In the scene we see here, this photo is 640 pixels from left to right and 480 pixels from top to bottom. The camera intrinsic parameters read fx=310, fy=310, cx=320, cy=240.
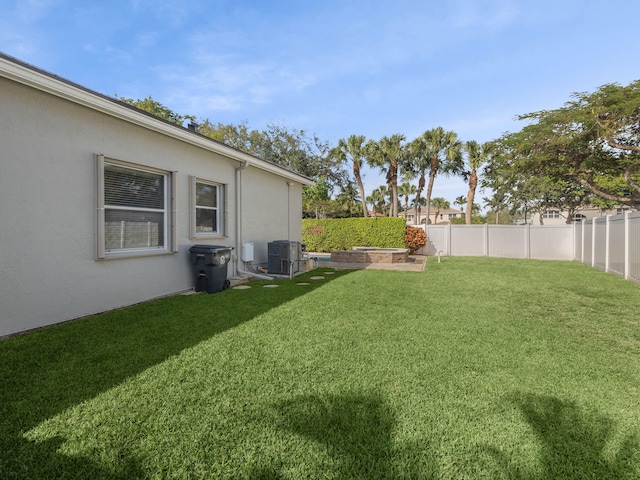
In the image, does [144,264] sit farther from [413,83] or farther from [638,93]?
[638,93]

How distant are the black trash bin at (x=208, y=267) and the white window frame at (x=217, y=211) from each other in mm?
508

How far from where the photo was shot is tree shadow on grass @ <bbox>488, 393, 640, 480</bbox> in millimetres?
1825

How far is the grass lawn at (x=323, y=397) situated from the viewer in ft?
6.22

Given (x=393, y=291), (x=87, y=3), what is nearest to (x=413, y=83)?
(x=393, y=291)

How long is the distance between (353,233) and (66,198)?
15.1 meters

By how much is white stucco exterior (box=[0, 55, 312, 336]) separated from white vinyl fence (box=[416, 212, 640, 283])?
12.6 metres

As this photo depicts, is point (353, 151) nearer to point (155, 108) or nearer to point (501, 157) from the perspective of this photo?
point (501, 157)

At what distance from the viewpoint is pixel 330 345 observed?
380 centimetres

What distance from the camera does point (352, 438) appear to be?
211cm

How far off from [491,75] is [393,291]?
883 centimetres

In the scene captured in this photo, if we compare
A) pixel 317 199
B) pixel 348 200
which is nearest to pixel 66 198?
pixel 317 199

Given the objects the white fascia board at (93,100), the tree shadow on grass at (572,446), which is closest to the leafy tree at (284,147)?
the white fascia board at (93,100)

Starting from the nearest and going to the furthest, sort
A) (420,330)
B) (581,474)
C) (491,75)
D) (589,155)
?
1. (581,474)
2. (420,330)
3. (491,75)
4. (589,155)

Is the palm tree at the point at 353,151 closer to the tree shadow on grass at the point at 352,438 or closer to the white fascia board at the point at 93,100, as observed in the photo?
the white fascia board at the point at 93,100
